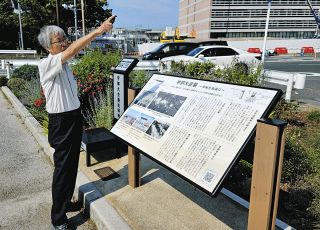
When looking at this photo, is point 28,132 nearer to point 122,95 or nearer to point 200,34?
point 122,95

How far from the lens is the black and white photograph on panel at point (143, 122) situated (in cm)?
293

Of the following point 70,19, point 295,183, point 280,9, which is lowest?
point 295,183

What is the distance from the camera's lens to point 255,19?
266 ft

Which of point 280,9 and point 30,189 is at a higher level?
point 280,9

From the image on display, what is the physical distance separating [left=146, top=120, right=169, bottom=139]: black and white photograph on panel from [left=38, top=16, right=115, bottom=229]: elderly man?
2.32 feet

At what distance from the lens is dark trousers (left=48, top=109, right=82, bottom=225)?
2.76 m

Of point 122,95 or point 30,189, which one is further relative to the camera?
point 122,95

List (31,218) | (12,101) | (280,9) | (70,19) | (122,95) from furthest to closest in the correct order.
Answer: (280,9), (70,19), (12,101), (122,95), (31,218)

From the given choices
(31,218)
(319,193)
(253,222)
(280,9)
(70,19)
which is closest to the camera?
(253,222)

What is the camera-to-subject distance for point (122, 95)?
174 inches

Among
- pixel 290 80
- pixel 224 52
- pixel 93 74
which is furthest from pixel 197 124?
pixel 224 52

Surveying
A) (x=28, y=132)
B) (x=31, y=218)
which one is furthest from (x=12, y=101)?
(x=31, y=218)

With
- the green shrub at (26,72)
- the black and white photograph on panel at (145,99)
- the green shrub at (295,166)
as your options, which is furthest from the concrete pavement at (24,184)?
the green shrub at (26,72)

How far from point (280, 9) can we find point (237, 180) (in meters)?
86.3
